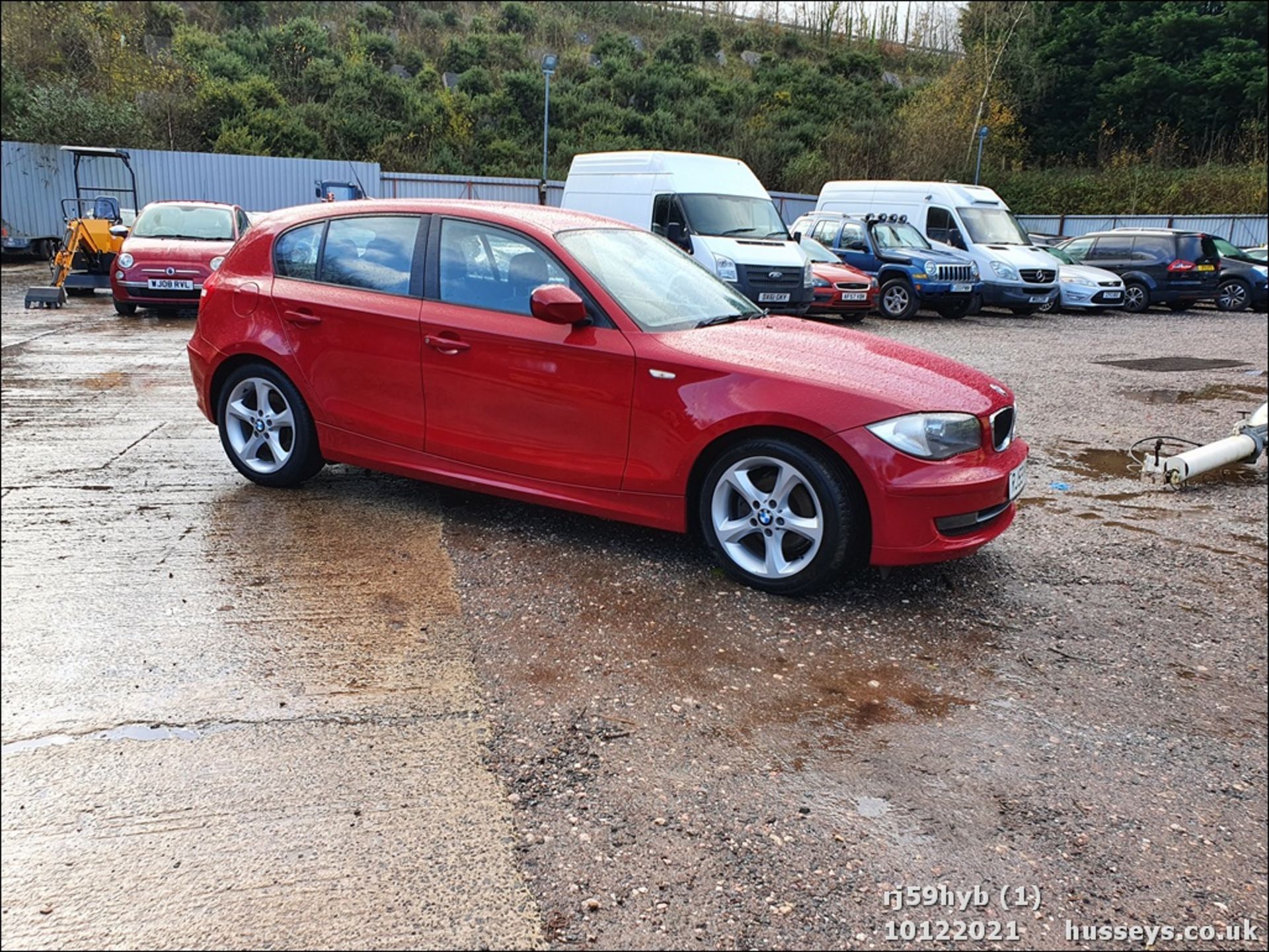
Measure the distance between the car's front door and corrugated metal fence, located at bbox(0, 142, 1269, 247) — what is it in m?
20.0

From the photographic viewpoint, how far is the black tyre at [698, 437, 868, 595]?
4262 mm

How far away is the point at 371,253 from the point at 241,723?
9.71 ft

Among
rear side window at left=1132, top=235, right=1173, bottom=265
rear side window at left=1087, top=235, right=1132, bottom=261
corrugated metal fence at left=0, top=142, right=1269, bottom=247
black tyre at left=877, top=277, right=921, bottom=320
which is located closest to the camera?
black tyre at left=877, top=277, right=921, bottom=320

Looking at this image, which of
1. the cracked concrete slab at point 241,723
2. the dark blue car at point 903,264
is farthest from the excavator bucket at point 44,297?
the dark blue car at point 903,264

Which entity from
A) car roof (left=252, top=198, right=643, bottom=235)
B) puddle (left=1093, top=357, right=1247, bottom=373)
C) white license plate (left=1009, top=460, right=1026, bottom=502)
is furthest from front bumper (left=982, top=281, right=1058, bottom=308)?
white license plate (left=1009, top=460, right=1026, bottom=502)

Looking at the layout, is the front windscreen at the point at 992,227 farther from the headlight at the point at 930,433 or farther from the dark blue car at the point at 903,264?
the headlight at the point at 930,433

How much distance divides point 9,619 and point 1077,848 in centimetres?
389

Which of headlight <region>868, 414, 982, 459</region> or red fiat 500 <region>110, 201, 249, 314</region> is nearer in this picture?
headlight <region>868, 414, 982, 459</region>

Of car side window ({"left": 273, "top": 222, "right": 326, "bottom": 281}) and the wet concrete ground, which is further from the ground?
car side window ({"left": 273, "top": 222, "right": 326, "bottom": 281})

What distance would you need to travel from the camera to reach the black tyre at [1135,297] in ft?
68.5

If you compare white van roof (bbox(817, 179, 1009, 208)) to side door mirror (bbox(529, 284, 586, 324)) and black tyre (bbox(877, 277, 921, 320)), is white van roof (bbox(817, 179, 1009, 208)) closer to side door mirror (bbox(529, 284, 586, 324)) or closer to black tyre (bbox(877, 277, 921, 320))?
black tyre (bbox(877, 277, 921, 320))

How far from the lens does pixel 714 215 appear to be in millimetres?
15711

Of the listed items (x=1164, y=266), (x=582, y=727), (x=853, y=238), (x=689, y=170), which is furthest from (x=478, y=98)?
(x=582, y=727)

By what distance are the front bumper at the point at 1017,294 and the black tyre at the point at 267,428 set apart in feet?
52.2
